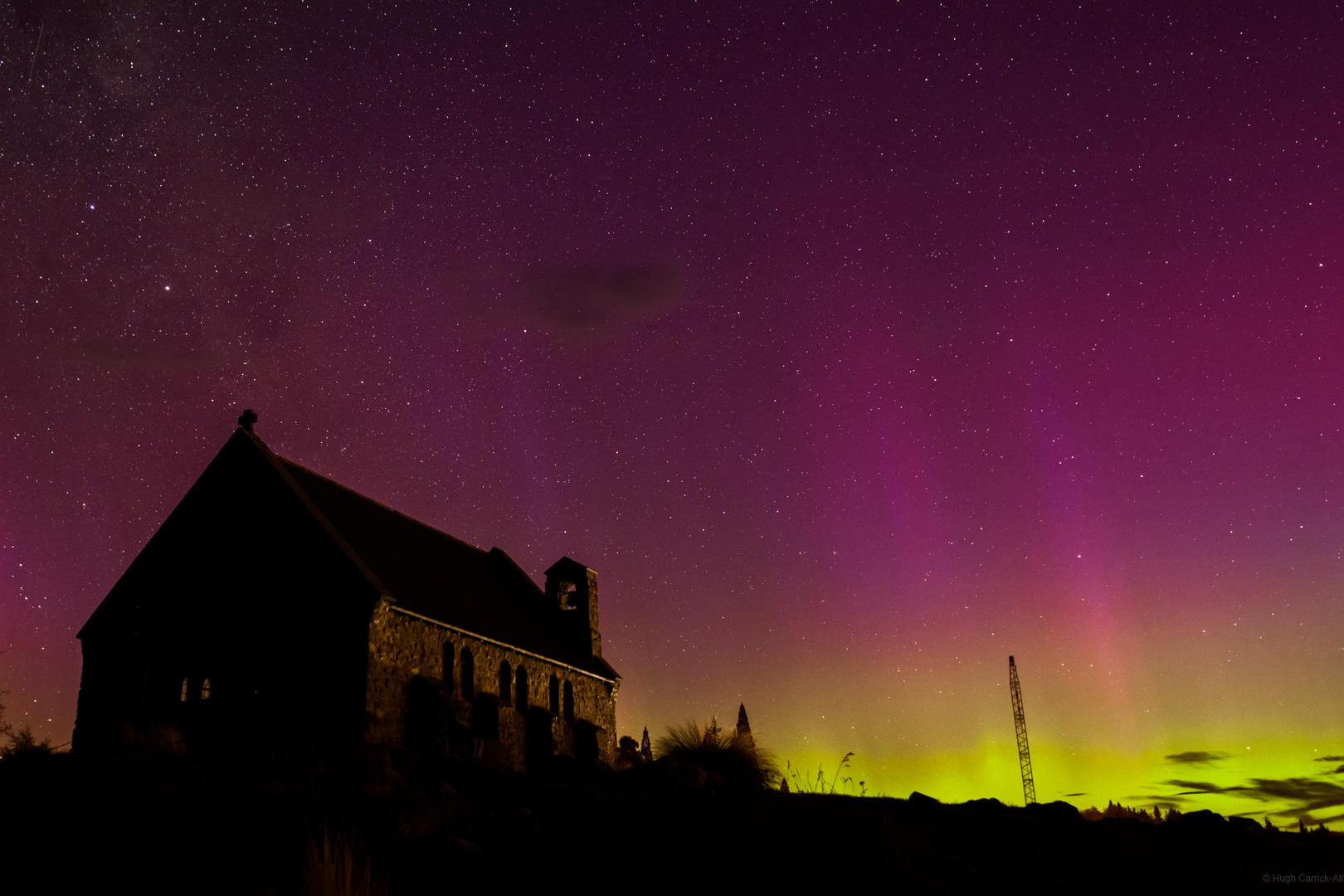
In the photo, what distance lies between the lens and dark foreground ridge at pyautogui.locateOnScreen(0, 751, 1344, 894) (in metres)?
13.4

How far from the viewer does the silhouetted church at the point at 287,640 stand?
1089 inches

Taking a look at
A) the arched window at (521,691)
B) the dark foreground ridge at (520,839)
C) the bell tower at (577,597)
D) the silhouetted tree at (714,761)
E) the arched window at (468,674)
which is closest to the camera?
the dark foreground ridge at (520,839)

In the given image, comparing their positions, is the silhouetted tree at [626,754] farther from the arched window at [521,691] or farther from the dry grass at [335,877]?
the dry grass at [335,877]

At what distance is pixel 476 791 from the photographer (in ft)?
66.1

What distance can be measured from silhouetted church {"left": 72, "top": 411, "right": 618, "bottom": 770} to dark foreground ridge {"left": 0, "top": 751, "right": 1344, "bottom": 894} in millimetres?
7085

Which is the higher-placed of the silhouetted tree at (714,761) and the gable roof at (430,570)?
the gable roof at (430,570)

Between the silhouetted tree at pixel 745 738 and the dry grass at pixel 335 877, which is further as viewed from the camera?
the silhouetted tree at pixel 745 738

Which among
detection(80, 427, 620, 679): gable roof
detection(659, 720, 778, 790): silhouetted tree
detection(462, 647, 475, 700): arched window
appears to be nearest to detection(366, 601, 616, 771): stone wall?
detection(462, 647, 475, 700): arched window

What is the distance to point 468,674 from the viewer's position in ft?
105

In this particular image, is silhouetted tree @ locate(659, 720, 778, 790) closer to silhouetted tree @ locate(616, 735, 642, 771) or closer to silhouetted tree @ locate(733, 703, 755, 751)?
silhouetted tree @ locate(733, 703, 755, 751)

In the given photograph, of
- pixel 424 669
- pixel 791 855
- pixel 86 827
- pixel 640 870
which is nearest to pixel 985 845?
pixel 791 855

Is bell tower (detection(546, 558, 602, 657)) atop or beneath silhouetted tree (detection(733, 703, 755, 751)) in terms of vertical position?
atop

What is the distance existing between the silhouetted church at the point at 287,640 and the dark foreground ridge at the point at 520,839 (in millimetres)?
7085

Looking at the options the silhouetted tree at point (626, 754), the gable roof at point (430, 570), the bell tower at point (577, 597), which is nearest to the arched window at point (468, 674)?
the gable roof at point (430, 570)
